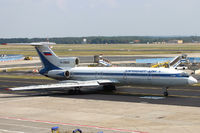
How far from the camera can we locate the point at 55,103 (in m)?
38.7

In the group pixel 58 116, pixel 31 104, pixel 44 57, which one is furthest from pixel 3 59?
pixel 58 116

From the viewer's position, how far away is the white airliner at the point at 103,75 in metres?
41.7

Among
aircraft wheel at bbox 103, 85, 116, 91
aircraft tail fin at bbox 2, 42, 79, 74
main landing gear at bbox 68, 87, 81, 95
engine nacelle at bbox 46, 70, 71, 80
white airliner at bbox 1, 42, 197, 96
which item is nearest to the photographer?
white airliner at bbox 1, 42, 197, 96

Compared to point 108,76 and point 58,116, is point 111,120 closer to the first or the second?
point 58,116

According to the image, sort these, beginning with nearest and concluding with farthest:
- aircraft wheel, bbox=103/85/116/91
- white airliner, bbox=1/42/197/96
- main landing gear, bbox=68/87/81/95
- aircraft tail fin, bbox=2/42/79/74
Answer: white airliner, bbox=1/42/197/96
main landing gear, bbox=68/87/81/95
aircraft wheel, bbox=103/85/116/91
aircraft tail fin, bbox=2/42/79/74

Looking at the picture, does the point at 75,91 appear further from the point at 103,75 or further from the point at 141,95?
the point at 141,95

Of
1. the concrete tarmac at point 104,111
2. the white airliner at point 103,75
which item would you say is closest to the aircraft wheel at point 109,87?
the white airliner at point 103,75

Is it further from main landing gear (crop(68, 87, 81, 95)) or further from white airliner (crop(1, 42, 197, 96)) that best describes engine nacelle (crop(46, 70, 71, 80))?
main landing gear (crop(68, 87, 81, 95))

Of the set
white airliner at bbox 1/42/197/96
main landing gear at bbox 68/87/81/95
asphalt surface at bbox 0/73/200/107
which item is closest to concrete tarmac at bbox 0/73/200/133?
asphalt surface at bbox 0/73/200/107

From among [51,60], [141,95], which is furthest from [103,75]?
[51,60]

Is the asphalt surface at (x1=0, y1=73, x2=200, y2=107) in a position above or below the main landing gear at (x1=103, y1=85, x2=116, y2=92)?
below

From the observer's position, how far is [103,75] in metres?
46.2

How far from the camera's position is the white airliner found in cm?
4166

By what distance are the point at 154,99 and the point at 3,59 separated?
8069 centimetres
